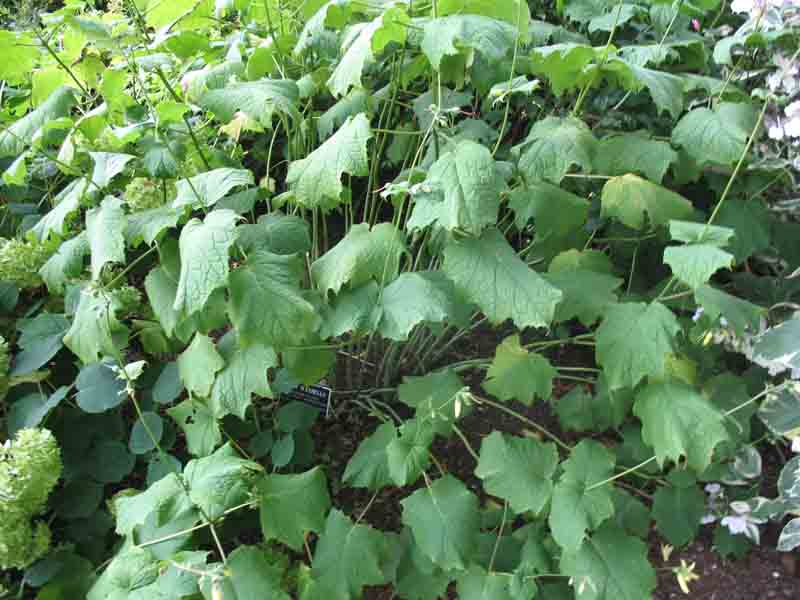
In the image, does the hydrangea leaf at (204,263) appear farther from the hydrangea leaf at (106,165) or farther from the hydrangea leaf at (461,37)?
the hydrangea leaf at (461,37)

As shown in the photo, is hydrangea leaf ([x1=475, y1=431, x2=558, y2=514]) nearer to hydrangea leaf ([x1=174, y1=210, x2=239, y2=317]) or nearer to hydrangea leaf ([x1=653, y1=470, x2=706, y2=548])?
hydrangea leaf ([x1=653, y1=470, x2=706, y2=548])

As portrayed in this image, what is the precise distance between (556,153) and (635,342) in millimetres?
379

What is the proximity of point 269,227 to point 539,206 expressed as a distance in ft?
1.77

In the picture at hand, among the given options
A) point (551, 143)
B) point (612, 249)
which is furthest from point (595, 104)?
point (551, 143)

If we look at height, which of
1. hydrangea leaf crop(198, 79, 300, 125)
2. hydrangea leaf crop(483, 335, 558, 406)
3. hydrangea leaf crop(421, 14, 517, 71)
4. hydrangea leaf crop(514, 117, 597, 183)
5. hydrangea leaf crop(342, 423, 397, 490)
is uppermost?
hydrangea leaf crop(421, 14, 517, 71)

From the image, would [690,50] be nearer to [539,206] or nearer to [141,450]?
[539,206]

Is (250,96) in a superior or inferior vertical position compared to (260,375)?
superior

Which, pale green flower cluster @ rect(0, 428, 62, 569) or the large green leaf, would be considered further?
the large green leaf

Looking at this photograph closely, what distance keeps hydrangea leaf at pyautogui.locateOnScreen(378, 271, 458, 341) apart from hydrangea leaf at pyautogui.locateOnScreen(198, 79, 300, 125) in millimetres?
391

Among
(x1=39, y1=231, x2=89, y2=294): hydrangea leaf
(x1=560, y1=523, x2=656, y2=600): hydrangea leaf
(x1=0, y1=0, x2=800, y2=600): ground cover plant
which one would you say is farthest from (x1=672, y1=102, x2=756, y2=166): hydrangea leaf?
(x1=39, y1=231, x2=89, y2=294): hydrangea leaf

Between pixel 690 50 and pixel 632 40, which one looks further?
pixel 632 40

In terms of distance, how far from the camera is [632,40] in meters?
2.04

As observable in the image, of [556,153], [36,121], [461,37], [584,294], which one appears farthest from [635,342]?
[36,121]

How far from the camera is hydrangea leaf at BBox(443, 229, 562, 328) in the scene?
1.15 meters
